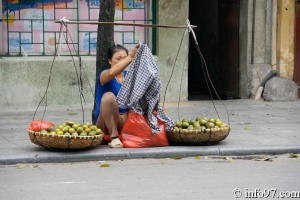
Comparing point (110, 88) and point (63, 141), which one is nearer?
point (63, 141)

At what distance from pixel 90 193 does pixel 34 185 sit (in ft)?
2.39

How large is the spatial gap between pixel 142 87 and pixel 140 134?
593 millimetres

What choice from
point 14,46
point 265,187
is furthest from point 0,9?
point 265,187

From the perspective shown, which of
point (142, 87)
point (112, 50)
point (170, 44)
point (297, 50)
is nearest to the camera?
point (142, 87)

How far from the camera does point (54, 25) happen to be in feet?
46.2

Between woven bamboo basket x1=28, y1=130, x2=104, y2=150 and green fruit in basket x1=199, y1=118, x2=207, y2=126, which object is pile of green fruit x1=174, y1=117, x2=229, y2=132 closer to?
green fruit in basket x1=199, y1=118, x2=207, y2=126

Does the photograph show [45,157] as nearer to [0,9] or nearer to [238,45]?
[0,9]

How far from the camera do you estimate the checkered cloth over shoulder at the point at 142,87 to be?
9430mm

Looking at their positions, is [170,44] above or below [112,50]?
below

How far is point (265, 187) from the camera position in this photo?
24.0 ft

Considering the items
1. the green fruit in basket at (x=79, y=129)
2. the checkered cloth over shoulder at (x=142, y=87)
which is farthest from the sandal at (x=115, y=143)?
the green fruit in basket at (x=79, y=129)

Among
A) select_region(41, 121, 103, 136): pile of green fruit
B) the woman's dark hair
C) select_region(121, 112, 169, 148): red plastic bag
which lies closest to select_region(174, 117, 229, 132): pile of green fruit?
select_region(121, 112, 169, 148): red plastic bag

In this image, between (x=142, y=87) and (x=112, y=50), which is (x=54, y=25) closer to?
(x=112, y=50)

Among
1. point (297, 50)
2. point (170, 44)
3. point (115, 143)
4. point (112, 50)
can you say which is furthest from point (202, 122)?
point (297, 50)
